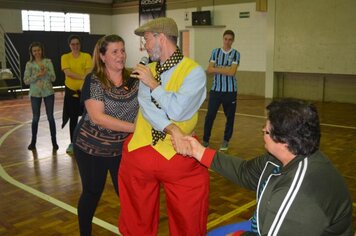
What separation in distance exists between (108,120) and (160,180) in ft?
1.89

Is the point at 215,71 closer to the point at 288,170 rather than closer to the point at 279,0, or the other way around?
the point at 288,170

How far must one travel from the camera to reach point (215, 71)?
610 cm

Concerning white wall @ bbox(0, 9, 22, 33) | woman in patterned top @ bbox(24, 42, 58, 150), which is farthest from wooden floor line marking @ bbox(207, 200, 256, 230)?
white wall @ bbox(0, 9, 22, 33)

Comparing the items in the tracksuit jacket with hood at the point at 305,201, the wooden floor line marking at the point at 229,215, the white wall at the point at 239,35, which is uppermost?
the white wall at the point at 239,35

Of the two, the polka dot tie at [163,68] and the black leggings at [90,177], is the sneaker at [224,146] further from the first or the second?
the polka dot tie at [163,68]

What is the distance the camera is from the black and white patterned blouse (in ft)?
9.05

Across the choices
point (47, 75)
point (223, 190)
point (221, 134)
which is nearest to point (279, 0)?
point (221, 134)

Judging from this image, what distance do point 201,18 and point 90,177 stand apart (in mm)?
12955

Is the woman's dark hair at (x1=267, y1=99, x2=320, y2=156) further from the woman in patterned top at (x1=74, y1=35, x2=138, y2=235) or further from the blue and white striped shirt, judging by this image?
the blue and white striped shirt

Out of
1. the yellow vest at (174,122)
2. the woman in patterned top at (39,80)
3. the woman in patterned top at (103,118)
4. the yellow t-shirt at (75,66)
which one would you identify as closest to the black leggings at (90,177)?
the woman in patterned top at (103,118)

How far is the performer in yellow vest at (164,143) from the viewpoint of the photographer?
2205mm

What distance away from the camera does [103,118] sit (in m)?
2.72

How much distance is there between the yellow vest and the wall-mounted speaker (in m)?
13.0

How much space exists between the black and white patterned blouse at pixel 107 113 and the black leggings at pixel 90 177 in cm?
5
